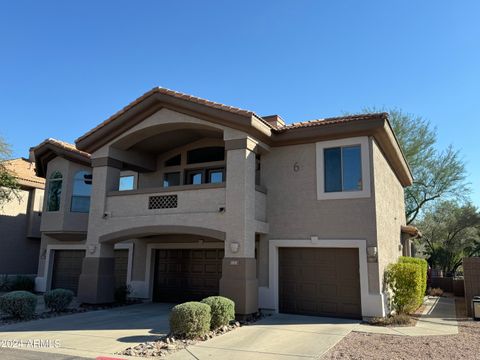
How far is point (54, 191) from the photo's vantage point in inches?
774

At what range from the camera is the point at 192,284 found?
16188 mm

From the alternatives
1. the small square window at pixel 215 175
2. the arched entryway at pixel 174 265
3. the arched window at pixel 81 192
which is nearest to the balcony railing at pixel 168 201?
the arched entryway at pixel 174 265

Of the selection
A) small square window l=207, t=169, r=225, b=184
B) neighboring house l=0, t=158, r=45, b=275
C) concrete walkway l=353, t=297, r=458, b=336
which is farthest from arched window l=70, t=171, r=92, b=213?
concrete walkway l=353, t=297, r=458, b=336

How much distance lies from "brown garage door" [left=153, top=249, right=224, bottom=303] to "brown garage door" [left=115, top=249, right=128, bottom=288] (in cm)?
175

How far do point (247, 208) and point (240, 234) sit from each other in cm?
84

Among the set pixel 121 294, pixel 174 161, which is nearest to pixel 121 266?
pixel 121 294

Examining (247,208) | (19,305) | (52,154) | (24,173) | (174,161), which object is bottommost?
(19,305)

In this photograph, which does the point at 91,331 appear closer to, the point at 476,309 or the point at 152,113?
the point at 152,113

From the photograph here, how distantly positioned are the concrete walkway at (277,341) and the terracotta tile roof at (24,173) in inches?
669

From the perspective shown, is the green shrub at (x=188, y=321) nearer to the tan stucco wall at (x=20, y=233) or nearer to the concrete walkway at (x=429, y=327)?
the concrete walkway at (x=429, y=327)

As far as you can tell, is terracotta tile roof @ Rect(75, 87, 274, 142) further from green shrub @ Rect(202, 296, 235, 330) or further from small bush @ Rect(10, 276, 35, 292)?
small bush @ Rect(10, 276, 35, 292)

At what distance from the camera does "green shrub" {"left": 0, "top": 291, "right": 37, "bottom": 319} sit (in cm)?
1234

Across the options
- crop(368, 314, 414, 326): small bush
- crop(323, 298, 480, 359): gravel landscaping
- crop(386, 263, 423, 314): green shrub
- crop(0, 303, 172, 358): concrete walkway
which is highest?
crop(386, 263, 423, 314): green shrub

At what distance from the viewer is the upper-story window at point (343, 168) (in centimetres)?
1341
